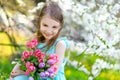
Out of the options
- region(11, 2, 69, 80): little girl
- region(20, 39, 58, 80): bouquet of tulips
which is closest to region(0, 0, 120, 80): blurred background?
region(11, 2, 69, 80): little girl

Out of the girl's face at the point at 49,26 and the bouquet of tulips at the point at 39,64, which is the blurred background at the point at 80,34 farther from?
the bouquet of tulips at the point at 39,64

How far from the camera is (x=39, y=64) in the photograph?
362 centimetres

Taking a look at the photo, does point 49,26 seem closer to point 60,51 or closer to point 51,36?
point 51,36

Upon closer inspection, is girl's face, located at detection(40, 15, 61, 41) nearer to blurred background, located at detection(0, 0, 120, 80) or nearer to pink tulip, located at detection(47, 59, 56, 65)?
pink tulip, located at detection(47, 59, 56, 65)

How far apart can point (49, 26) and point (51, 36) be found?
0.25 feet

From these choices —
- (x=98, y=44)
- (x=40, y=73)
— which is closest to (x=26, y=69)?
(x=40, y=73)

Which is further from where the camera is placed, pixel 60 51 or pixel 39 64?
pixel 60 51

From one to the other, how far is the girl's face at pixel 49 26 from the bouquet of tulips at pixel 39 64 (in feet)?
0.72

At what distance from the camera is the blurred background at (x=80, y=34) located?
4.96 m

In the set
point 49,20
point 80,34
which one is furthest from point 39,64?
point 80,34

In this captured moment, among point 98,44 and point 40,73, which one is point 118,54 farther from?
point 40,73

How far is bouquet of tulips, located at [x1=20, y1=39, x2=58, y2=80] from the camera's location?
3586 mm

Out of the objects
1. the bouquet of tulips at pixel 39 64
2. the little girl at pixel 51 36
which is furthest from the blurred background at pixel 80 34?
the bouquet of tulips at pixel 39 64

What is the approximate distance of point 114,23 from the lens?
16.4 feet
